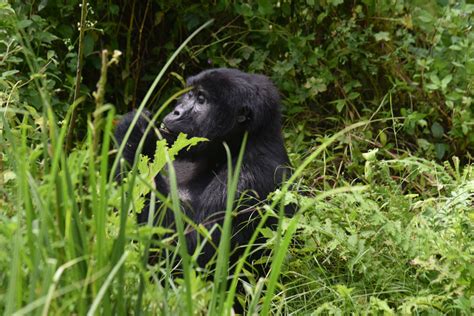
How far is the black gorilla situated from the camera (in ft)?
12.5

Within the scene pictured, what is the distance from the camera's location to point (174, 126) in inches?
156

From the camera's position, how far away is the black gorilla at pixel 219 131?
381 centimetres

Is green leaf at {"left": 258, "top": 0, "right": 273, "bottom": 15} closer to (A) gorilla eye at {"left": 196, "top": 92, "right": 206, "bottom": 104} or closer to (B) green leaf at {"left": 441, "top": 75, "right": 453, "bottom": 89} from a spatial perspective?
(B) green leaf at {"left": 441, "top": 75, "right": 453, "bottom": 89}

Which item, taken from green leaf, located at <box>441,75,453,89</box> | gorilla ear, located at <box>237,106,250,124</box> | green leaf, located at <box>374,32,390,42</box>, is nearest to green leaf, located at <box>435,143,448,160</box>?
green leaf, located at <box>441,75,453,89</box>

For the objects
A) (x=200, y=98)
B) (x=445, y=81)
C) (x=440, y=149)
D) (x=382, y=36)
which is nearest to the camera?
(x=200, y=98)

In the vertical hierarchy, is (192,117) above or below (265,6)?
below

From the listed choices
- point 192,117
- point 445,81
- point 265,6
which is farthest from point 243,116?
point 445,81

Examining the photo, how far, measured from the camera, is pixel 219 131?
3.93 metres

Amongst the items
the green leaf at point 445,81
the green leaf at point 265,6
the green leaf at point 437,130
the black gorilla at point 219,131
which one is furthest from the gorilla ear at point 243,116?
the green leaf at point 437,130

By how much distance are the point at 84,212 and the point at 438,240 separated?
1332 mm

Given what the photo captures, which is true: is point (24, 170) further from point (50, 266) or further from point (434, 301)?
point (434, 301)

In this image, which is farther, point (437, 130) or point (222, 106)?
point (437, 130)

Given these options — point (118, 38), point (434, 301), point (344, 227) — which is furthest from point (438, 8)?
point (434, 301)

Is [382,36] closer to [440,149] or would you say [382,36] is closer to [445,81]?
[445,81]
